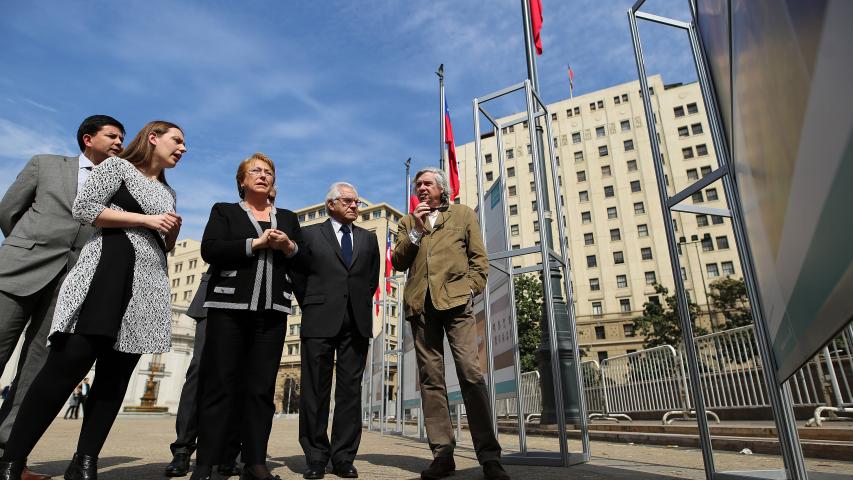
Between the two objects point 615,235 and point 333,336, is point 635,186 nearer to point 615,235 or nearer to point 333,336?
point 615,235

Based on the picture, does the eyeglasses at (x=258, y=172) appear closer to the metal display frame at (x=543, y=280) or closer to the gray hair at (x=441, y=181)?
the gray hair at (x=441, y=181)

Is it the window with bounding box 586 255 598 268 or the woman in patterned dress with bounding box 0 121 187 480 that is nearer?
the woman in patterned dress with bounding box 0 121 187 480

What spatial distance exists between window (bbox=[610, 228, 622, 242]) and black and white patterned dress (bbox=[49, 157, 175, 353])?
174 feet

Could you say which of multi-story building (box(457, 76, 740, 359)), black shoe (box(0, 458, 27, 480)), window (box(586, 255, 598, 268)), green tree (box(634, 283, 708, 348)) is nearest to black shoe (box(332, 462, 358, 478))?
black shoe (box(0, 458, 27, 480))

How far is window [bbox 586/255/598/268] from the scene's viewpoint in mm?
51719

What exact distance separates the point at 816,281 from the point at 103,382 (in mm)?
2907

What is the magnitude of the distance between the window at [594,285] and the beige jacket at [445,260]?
50.4 meters

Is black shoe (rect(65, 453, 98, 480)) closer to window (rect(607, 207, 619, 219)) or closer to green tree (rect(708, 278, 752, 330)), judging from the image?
green tree (rect(708, 278, 752, 330))

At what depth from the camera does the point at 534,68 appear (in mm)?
7082

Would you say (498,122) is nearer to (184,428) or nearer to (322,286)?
(322,286)

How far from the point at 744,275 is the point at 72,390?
3217 millimetres

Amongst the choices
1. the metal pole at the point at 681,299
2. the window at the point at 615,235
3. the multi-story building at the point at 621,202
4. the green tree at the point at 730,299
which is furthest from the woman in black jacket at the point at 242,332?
the window at the point at 615,235

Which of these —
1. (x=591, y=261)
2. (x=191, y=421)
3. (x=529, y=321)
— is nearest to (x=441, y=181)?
(x=191, y=421)

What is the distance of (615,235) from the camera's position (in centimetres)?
5141
